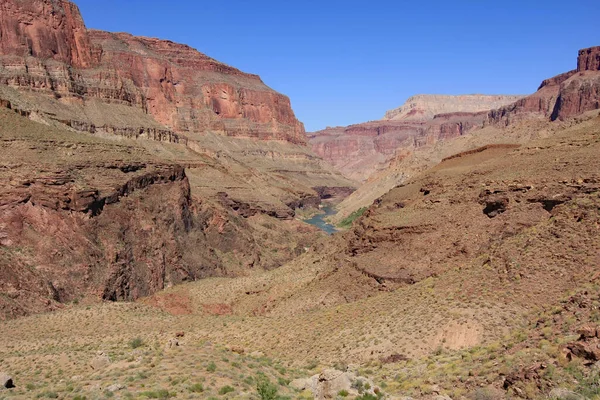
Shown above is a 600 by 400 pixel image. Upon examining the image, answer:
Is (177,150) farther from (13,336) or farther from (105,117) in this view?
(13,336)

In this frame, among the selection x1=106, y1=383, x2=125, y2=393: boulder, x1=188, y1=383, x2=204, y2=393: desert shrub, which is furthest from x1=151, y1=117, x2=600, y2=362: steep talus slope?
x1=106, y1=383, x2=125, y2=393: boulder

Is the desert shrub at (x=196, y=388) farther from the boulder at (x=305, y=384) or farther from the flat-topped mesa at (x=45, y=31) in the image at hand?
the flat-topped mesa at (x=45, y=31)

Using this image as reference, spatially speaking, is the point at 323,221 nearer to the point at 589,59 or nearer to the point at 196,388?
the point at 196,388

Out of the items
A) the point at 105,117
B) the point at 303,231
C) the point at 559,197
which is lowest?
the point at 303,231

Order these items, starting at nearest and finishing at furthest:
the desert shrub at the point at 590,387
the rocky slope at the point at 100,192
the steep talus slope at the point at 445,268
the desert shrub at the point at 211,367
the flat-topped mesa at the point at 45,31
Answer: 1. the desert shrub at the point at 590,387
2. the desert shrub at the point at 211,367
3. the steep talus slope at the point at 445,268
4. the rocky slope at the point at 100,192
5. the flat-topped mesa at the point at 45,31

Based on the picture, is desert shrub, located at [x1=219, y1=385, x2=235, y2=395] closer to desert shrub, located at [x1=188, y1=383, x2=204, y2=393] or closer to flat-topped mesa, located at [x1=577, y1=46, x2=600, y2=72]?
desert shrub, located at [x1=188, y1=383, x2=204, y2=393]

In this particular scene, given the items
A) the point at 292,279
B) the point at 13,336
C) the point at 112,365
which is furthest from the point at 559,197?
the point at 13,336

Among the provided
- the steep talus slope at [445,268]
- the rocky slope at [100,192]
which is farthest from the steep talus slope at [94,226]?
the steep talus slope at [445,268]
